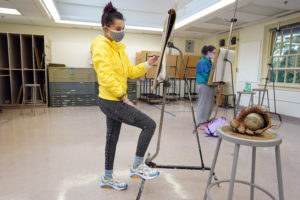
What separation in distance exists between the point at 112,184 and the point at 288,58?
5126 mm

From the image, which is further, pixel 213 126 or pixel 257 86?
pixel 257 86

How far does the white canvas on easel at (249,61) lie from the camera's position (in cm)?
541

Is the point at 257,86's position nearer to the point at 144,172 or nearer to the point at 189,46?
the point at 189,46

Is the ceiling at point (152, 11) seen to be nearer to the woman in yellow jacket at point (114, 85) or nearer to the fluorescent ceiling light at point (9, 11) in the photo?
the fluorescent ceiling light at point (9, 11)

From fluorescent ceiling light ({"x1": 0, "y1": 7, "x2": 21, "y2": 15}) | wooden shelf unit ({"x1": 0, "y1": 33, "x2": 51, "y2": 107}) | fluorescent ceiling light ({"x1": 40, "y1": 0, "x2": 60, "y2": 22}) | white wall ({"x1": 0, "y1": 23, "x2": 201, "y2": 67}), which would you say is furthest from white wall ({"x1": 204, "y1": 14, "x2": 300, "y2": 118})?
fluorescent ceiling light ({"x1": 0, "y1": 7, "x2": 21, "y2": 15})

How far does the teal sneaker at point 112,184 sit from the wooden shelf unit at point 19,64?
4.57 meters

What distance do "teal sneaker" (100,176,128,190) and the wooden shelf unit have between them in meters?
4.57

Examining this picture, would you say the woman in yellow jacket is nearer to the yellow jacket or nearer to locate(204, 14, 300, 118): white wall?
the yellow jacket

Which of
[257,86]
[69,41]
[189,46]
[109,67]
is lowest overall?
[257,86]

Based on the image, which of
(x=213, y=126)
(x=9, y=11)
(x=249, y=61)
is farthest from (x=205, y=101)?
(x=9, y=11)

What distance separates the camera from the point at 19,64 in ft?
18.3

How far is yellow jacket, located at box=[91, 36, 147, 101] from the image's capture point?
1.22 meters

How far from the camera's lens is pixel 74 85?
5543 mm

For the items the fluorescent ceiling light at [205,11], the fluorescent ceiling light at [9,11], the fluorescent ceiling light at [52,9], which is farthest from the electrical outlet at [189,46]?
the fluorescent ceiling light at [9,11]
